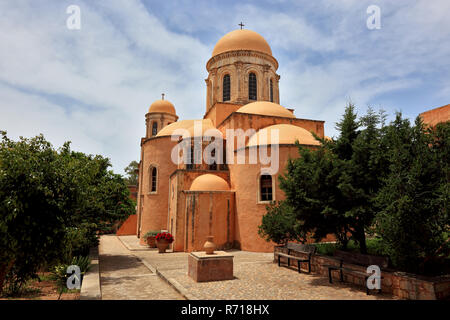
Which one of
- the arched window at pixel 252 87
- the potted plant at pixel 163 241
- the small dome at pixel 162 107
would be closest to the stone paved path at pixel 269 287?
the potted plant at pixel 163 241

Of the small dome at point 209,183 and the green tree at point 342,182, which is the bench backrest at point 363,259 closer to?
the green tree at point 342,182

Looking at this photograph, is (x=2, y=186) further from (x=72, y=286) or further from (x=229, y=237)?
(x=229, y=237)

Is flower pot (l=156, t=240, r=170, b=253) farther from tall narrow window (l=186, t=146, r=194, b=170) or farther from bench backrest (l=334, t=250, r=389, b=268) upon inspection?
bench backrest (l=334, t=250, r=389, b=268)

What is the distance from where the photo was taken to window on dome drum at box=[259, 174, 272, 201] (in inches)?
579

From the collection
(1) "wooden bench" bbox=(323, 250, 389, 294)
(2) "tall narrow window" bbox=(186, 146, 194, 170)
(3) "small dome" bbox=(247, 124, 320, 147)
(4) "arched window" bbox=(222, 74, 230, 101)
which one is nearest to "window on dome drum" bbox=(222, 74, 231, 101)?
(4) "arched window" bbox=(222, 74, 230, 101)

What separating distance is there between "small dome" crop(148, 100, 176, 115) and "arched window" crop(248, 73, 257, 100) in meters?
13.1

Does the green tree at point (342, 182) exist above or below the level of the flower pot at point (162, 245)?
above

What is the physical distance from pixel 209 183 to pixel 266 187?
3121 millimetres

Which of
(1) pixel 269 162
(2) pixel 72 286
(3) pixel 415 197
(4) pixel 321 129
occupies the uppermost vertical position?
(4) pixel 321 129

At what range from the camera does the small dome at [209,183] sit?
15.4 metres

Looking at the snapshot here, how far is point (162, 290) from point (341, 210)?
5246 millimetres

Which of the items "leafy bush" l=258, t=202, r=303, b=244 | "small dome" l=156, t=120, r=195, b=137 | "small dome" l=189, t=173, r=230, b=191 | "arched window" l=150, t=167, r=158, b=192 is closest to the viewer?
"leafy bush" l=258, t=202, r=303, b=244
